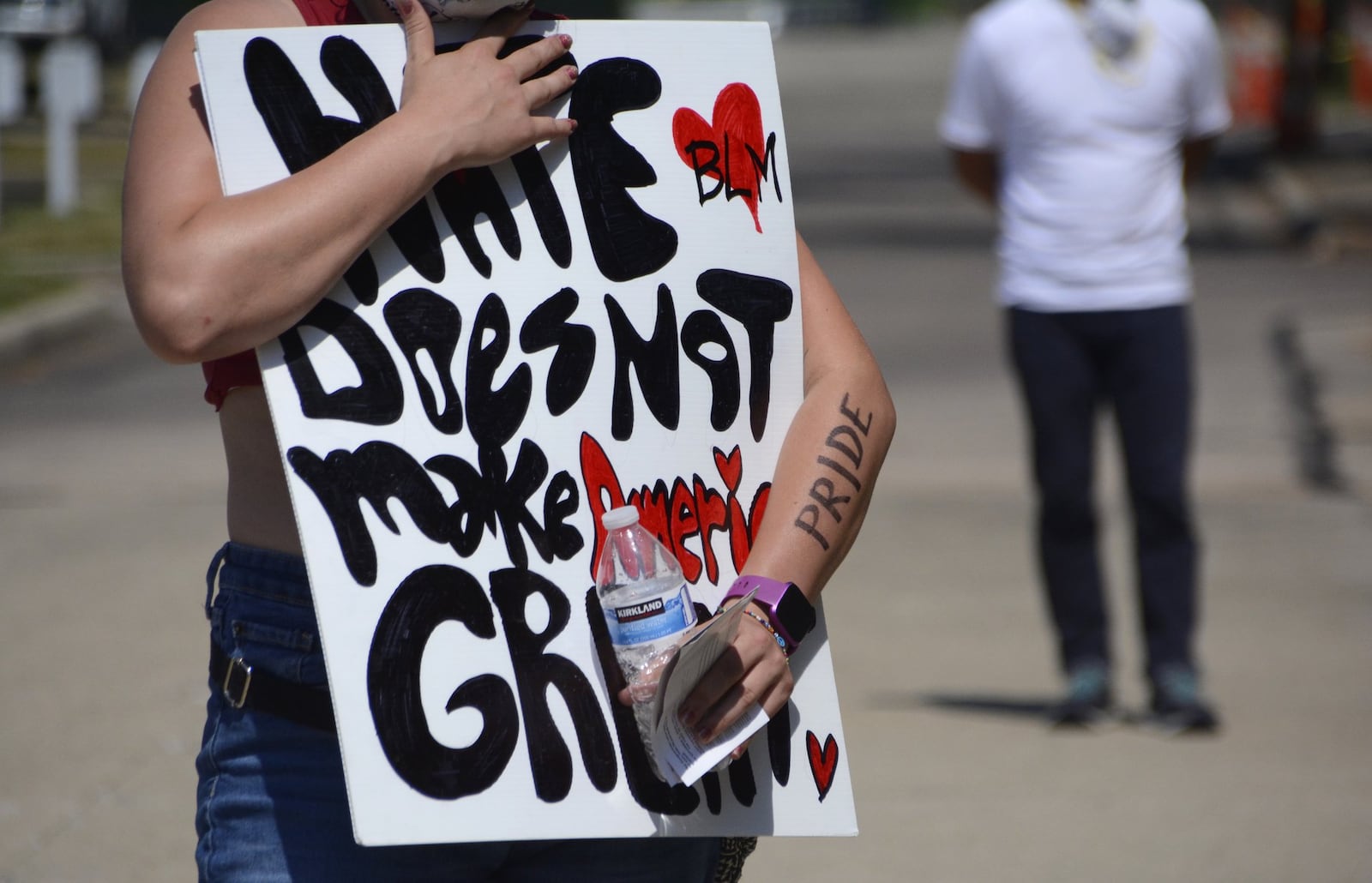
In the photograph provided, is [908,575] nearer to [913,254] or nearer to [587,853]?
[587,853]

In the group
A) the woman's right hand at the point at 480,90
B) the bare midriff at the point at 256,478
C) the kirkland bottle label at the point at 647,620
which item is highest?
the woman's right hand at the point at 480,90

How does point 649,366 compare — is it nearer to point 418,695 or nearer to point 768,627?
point 768,627

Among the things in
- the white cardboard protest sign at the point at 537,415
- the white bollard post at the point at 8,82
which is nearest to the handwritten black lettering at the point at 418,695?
the white cardboard protest sign at the point at 537,415

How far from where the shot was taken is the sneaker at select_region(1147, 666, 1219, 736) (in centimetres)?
470

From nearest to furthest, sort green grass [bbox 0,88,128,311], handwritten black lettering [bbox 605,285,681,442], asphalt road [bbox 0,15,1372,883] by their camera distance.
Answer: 1. handwritten black lettering [bbox 605,285,681,442]
2. asphalt road [bbox 0,15,1372,883]
3. green grass [bbox 0,88,128,311]

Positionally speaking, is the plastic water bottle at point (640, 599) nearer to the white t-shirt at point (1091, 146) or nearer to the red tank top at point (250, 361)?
the red tank top at point (250, 361)

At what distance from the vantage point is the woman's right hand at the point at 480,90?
5.70 ft

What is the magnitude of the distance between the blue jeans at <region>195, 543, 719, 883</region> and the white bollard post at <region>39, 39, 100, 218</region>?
1474cm

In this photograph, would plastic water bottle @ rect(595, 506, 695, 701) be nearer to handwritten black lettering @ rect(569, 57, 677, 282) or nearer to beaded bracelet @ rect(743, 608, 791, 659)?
beaded bracelet @ rect(743, 608, 791, 659)

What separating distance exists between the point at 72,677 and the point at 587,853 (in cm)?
385

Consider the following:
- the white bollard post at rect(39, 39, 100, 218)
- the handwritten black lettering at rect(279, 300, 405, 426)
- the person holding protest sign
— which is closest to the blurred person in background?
the person holding protest sign

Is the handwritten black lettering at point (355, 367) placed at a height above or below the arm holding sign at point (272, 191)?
below

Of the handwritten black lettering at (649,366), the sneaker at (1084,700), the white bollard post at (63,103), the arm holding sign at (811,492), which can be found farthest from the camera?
the white bollard post at (63,103)

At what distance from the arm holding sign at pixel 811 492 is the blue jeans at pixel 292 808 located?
0.65ft
